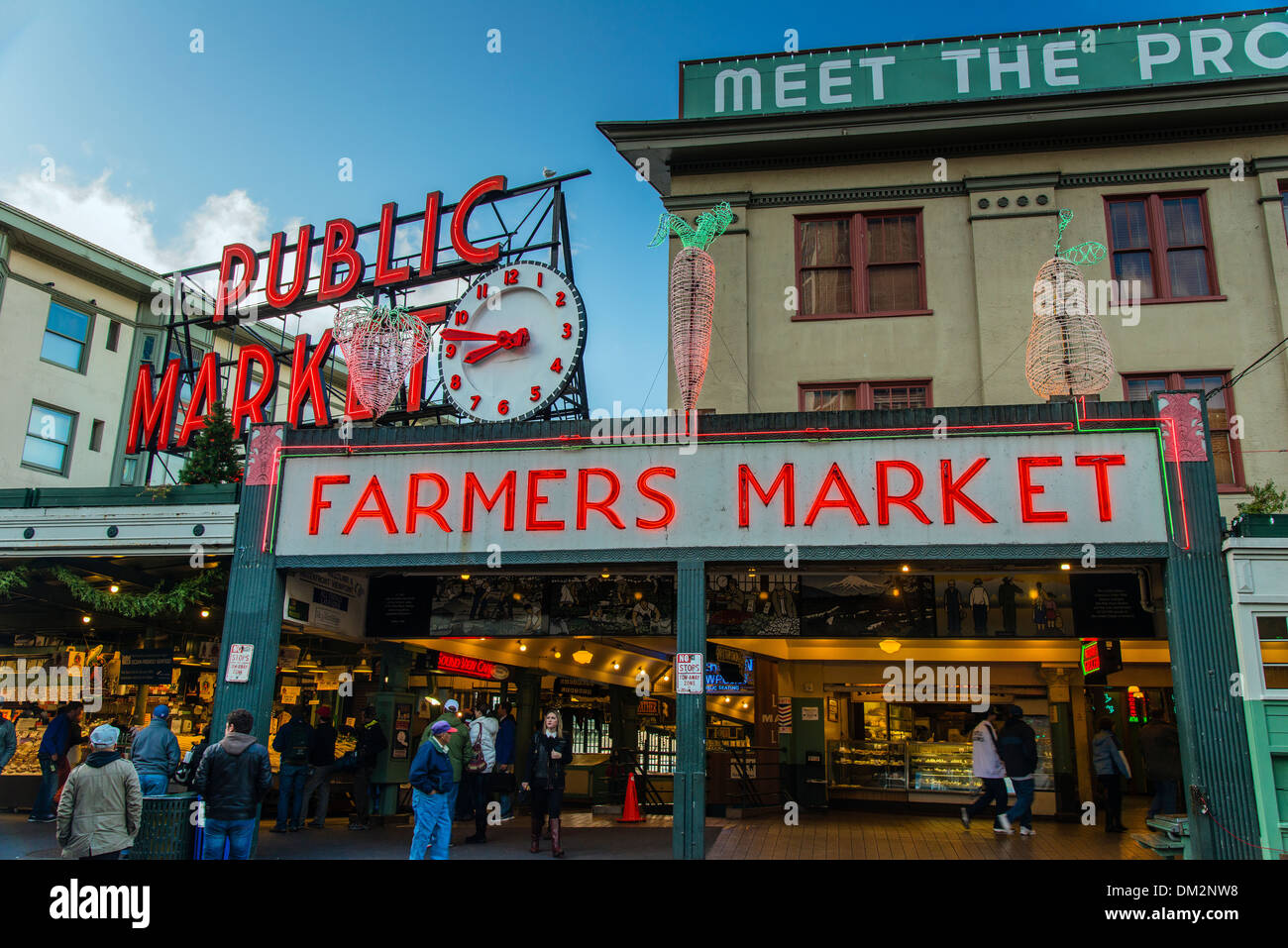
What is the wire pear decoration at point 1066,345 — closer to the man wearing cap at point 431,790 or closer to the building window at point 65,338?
the man wearing cap at point 431,790

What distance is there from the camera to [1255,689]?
11.7 metres

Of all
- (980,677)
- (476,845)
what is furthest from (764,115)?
(476,845)

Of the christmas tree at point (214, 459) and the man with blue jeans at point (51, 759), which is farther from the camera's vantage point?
the christmas tree at point (214, 459)

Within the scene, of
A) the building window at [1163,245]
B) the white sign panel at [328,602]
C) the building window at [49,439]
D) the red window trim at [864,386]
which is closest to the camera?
the white sign panel at [328,602]

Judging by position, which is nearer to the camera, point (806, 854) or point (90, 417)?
point (806, 854)

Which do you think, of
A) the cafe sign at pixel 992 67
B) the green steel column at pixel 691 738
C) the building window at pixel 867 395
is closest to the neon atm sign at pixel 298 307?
the cafe sign at pixel 992 67

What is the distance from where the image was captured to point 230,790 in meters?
10.5

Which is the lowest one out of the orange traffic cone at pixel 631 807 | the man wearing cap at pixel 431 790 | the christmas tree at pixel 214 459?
the orange traffic cone at pixel 631 807

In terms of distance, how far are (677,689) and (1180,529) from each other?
6.76m

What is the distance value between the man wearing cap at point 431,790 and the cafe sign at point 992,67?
1295cm

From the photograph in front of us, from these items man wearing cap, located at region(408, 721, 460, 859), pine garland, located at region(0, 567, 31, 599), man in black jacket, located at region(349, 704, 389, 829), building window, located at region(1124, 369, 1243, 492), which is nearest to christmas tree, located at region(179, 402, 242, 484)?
pine garland, located at region(0, 567, 31, 599)

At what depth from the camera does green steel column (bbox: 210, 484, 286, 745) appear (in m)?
13.8

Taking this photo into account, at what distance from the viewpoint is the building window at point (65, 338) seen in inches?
1257

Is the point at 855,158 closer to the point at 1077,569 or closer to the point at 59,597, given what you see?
the point at 1077,569
